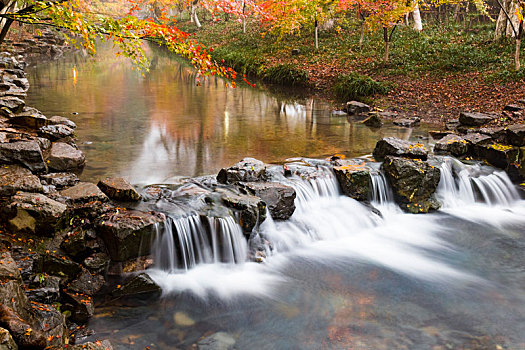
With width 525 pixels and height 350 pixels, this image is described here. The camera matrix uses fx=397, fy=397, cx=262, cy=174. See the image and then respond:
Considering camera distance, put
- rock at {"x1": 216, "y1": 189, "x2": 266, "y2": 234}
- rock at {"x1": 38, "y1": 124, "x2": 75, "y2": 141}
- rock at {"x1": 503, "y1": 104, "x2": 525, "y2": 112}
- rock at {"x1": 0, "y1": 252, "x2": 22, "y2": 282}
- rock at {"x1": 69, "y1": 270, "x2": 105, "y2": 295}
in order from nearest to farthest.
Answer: rock at {"x1": 0, "y1": 252, "x2": 22, "y2": 282} → rock at {"x1": 69, "y1": 270, "x2": 105, "y2": 295} → rock at {"x1": 216, "y1": 189, "x2": 266, "y2": 234} → rock at {"x1": 38, "y1": 124, "x2": 75, "y2": 141} → rock at {"x1": 503, "y1": 104, "x2": 525, "y2": 112}

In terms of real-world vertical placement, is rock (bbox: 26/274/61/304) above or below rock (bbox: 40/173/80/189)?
below

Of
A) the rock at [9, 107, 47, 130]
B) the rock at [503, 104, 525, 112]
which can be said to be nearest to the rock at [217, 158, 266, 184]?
the rock at [9, 107, 47, 130]

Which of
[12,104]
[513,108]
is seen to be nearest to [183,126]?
[12,104]

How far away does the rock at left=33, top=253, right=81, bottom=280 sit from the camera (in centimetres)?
504

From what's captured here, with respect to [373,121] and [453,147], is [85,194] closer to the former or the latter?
[453,147]

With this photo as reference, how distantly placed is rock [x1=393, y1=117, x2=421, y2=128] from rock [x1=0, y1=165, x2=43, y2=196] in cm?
1124

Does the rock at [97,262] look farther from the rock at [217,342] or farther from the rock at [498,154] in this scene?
the rock at [498,154]

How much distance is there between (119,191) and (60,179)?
1.38m

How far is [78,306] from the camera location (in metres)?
4.87

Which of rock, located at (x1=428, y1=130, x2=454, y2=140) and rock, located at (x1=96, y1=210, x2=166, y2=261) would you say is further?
rock, located at (x1=428, y1=130, x2=454, y2=140)

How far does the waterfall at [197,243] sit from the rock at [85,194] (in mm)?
1095

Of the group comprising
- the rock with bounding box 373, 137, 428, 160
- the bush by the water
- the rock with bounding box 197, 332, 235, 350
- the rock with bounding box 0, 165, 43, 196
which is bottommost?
the rock with bounding box 197, 332, 235, 350

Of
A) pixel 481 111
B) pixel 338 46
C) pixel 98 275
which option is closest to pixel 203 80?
pixel 338 46

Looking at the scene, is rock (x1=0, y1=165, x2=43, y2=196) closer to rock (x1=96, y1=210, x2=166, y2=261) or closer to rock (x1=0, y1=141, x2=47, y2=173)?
rock (x1=0, y1=141, x2=47, y2=173)
